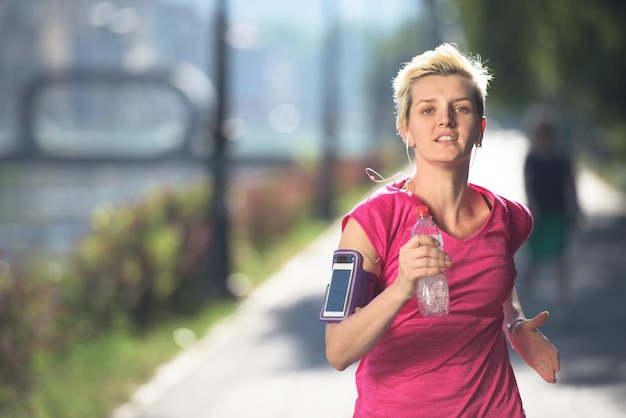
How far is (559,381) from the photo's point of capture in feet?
29.5

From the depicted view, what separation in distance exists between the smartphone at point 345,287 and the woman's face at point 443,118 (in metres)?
0.34

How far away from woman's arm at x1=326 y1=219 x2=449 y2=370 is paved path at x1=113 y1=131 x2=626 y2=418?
4.88 meters

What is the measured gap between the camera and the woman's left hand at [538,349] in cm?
355

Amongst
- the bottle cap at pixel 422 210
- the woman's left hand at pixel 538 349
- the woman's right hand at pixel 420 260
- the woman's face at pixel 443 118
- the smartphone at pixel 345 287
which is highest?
the woman's face at pixel 443 118

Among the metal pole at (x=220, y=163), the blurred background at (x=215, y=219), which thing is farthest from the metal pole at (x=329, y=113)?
the metal pole at (x=220, y=163)

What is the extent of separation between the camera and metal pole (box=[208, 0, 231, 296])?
1431cm

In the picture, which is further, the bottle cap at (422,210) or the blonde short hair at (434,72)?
the blonde short hair at (434,72)

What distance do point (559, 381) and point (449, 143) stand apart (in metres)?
5.99

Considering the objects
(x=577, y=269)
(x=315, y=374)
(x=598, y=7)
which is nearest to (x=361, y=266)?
(x=315, y=374)

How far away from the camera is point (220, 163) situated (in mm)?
14648

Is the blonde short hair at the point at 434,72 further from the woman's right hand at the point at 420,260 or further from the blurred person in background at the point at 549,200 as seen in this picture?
the blurred person in background at the point at 549,200

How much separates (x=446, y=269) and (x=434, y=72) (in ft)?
1.70

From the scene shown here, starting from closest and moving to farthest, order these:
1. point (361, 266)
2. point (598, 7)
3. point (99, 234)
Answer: point (361, 266) → point (99, 234) → point (598, 7)

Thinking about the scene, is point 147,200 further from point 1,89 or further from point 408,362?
point 1,89
